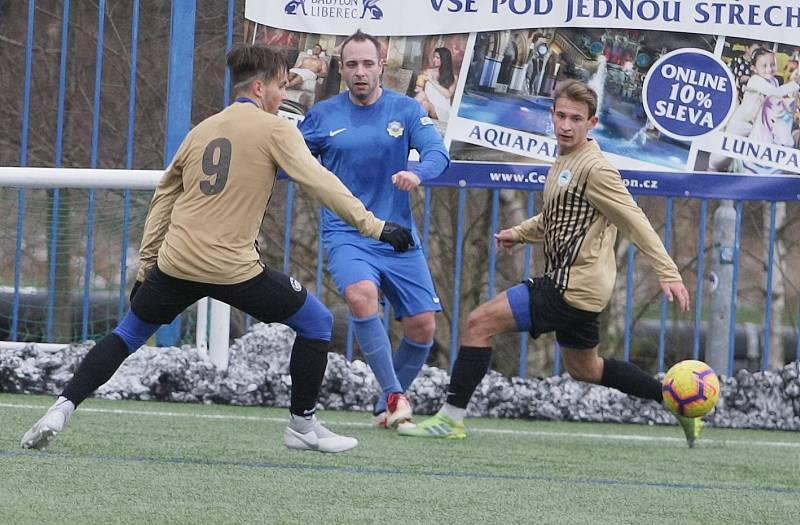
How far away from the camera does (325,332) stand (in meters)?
5.60

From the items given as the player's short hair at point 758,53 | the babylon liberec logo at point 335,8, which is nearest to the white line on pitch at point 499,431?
the player's short hair at point 758,53

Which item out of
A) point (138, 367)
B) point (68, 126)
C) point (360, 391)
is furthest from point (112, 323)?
point (68, 126)

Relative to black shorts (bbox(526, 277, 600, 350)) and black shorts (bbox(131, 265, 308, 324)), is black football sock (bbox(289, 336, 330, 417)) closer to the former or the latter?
black shorts (bbox(131, 265, 308, 324))

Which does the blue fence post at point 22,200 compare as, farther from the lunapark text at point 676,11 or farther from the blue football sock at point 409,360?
the lunapark text at point 676,11

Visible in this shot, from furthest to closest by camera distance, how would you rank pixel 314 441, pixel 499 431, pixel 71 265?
pixel 71 265, pixel 499 431, pixel 314 441

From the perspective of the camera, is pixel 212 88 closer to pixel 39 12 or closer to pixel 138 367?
pixel 39 12

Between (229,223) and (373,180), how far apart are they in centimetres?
188

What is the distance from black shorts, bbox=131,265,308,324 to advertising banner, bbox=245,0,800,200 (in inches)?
113

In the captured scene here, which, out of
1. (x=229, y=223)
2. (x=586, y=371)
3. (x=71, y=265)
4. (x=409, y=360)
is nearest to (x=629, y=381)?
(x=586, y=371)

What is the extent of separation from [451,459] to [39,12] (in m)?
6.73

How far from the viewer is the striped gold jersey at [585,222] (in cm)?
655

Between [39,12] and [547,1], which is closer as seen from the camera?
[547,1]

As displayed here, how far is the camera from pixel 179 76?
8.50m

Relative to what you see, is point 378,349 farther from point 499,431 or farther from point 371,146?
point 371,146
